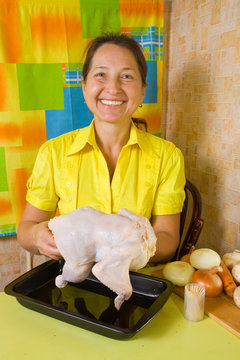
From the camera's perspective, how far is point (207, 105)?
1.56 metres

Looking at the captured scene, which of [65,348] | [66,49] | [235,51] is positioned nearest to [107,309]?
[65,348]

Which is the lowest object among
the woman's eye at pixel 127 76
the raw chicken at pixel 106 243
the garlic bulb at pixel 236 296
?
the garlic bulb at pixel 236 296

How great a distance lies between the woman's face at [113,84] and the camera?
1.20 metres

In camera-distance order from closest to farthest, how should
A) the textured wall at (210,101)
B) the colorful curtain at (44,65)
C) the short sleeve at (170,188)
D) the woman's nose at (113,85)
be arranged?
the woman's nose at (113,85) → the short sleeve at (170,188) → the textured wall at (210,101) → the colorful curtain at (44,65)

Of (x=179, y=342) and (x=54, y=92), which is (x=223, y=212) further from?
(x=54, y=92)

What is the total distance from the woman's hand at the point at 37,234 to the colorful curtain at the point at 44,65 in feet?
1.58

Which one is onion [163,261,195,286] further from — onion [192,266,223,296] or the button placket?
the button placket

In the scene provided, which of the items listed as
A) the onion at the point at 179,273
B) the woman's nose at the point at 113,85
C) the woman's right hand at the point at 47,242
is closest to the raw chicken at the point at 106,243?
the woman's right hand at the point at 47,242

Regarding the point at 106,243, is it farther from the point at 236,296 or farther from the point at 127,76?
the point at 127,76

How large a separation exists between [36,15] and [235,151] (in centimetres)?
112

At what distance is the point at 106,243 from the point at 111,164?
0.58 m

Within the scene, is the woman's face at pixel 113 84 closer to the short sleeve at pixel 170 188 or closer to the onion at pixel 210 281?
the short sleeve at pixel 170 188

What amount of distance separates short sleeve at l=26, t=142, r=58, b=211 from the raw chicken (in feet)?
1.54

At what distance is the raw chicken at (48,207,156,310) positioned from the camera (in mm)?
795
